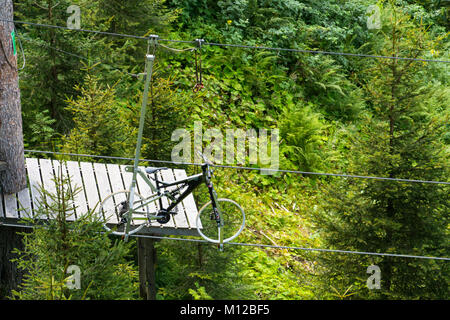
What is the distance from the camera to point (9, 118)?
5941 millimetres

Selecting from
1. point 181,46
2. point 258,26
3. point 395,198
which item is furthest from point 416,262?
point 258,26

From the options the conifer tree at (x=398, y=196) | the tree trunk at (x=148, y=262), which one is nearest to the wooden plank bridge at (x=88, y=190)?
the tree trunk at (x=148, y=262)

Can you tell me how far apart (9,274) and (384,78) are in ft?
19.7

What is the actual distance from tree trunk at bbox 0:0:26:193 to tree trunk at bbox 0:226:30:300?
2.19ft

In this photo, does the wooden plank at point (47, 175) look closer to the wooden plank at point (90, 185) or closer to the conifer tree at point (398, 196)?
the wooden plank at point (90, 185)

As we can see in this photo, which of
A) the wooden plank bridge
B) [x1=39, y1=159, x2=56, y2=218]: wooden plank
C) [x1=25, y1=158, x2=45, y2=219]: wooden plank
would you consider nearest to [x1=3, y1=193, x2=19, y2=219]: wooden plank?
the wooden plank bridge

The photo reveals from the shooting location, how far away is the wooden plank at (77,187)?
5.81 m

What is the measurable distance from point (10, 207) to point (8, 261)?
3.23 ft

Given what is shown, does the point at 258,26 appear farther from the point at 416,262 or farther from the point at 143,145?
the point at 416,262

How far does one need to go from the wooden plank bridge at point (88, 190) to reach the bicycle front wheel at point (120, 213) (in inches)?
2.9

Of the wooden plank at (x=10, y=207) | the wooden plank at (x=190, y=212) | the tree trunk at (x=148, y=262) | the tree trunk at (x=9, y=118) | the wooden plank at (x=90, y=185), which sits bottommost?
the tree trunk at (x=148, y=262)

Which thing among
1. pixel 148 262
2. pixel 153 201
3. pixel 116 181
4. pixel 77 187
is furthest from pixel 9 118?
pixel 148 262

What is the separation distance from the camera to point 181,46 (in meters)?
12.4

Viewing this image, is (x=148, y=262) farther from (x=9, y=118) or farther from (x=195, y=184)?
(x=9, y=118)
